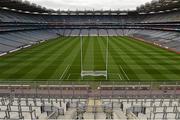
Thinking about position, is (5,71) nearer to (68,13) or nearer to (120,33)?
(120,33)

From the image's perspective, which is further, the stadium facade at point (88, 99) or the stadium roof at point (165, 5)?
the stadium roof at point (165, 5)

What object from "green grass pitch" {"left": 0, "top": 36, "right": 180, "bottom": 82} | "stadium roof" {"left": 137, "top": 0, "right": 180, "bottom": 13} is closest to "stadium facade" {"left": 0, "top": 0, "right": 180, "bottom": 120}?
"stadium roof" {"left": 137, "top": 0, "right": 180, "bottom": 13}

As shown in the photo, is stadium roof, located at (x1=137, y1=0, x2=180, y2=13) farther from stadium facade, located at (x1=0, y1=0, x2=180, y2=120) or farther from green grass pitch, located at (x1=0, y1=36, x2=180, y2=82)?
green grass pitch, located at (x1=0, y1=36, x2=180, y2=82)

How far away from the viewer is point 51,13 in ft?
414

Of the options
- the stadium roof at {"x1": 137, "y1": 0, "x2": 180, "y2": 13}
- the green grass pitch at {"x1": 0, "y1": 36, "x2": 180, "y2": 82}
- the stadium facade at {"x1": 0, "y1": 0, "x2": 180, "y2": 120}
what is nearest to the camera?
the stadium facade at {"x1": 0, "y1": 0, "x2": 180, "y2": 120}

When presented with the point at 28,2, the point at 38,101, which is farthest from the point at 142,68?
the point at 28,2

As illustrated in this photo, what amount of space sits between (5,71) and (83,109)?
23.7 metres

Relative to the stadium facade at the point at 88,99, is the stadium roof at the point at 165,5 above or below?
above

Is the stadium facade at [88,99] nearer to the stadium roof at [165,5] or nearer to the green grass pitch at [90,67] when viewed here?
the stadium roof at [165,5]

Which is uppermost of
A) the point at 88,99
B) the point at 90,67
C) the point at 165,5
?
the point at 165,5

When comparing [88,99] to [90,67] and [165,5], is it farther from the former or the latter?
[165,5]

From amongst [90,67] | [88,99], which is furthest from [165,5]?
[88,99]

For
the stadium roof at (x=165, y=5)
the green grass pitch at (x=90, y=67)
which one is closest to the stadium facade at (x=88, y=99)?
the stadium roof at (x=165, y=5)

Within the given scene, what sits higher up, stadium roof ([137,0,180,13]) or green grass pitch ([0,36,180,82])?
stadium roof ([137,0,180,13])
